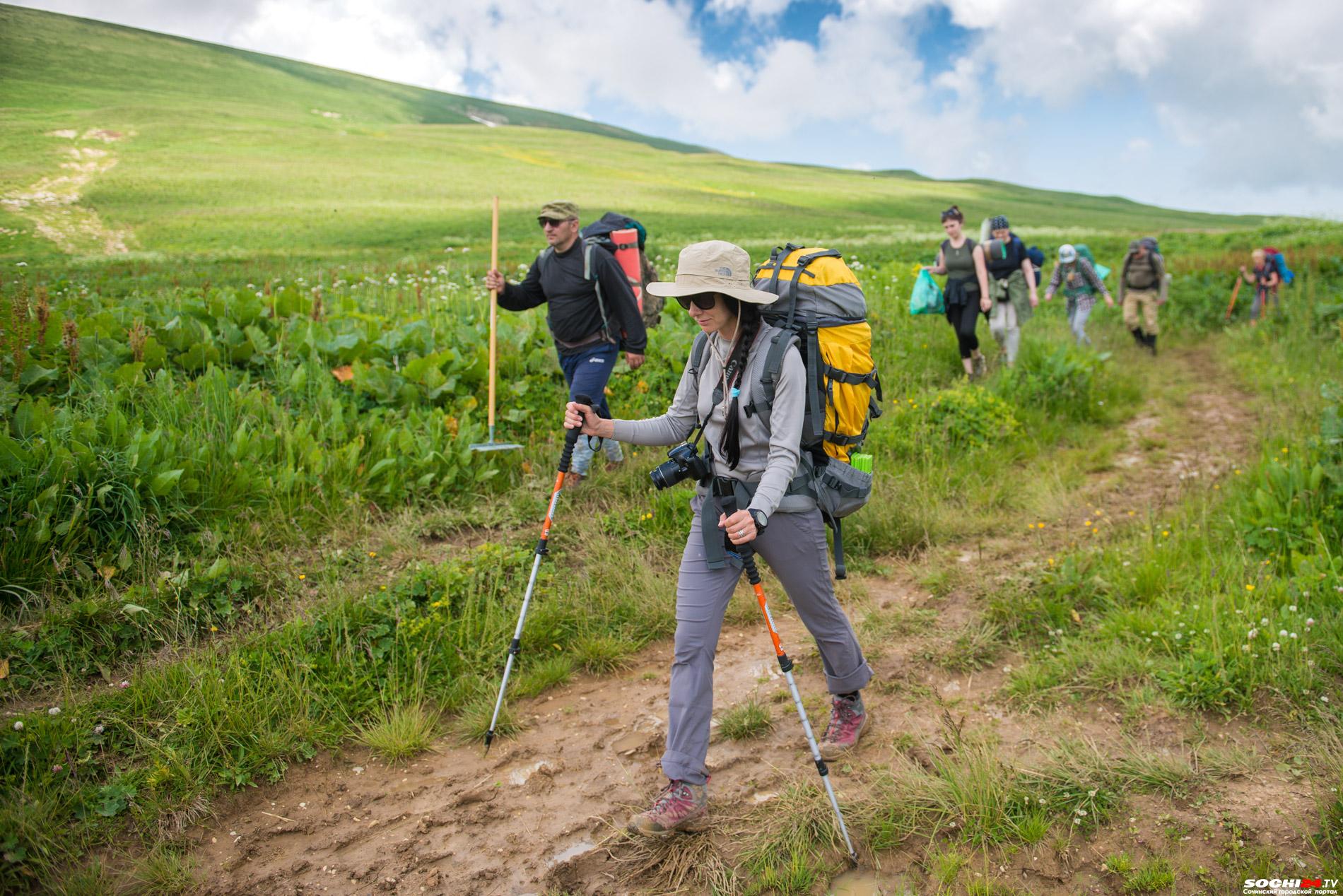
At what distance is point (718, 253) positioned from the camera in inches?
138

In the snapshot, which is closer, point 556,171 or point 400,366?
point 400,366

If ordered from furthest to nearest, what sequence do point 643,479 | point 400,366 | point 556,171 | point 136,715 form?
point 556,171 < point 400,366 < point 643,479 < point 136,715

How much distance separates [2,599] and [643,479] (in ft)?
14.1

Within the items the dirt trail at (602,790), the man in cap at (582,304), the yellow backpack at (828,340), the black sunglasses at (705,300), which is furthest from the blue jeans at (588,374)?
the black sunglasses at (705,300)

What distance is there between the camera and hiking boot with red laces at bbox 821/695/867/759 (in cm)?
426

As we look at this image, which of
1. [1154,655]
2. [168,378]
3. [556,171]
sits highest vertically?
[556,171]

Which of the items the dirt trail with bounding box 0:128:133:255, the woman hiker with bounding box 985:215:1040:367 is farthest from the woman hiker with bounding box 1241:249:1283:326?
the dirt trail with bounding box 0:128:133:255

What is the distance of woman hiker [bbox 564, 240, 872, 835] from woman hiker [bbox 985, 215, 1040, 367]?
7.79 metres

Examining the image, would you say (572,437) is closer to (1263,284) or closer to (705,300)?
(705,300)

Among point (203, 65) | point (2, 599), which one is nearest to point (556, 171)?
point (203, 65)

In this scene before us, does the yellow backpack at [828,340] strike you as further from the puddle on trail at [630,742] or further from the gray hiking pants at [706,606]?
the puddle on trail at [630,742]

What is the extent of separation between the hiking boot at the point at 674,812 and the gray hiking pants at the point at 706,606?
0.18 ft

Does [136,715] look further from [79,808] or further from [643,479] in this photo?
[643,479]

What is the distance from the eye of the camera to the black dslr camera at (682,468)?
148 inches
